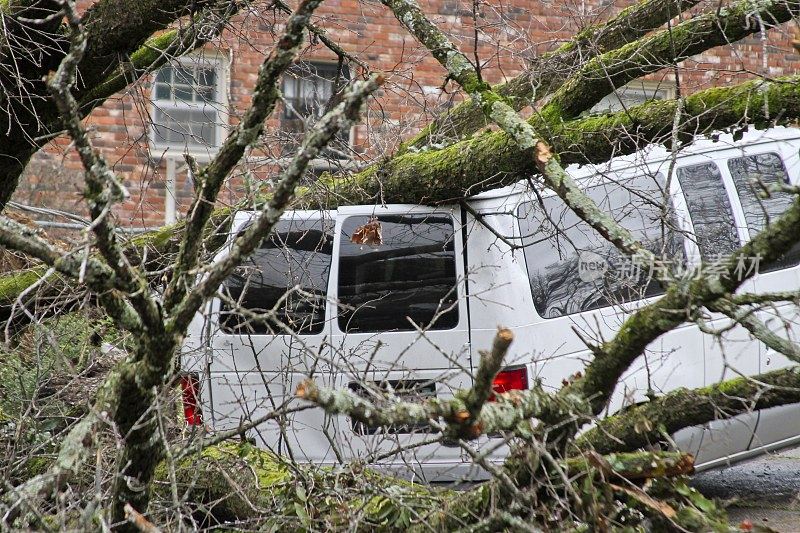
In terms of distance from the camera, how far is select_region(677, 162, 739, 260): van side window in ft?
16.9

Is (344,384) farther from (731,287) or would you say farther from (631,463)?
(731,287)

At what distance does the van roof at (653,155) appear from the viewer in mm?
4602

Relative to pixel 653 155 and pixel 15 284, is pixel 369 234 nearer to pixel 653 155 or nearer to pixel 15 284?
pixel 653 155

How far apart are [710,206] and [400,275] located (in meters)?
1.85

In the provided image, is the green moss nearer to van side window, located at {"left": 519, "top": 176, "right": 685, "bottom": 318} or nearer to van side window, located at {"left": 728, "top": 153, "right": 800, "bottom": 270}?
van side window, located at {"left": 519, "top": 176, "right": 685, "bottom": 318}

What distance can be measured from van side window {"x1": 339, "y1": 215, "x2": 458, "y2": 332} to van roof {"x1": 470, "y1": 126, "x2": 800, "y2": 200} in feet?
1.13

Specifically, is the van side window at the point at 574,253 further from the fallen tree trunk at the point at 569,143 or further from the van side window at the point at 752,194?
the van side window at the point at 752,194

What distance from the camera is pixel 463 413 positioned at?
226 centimetres

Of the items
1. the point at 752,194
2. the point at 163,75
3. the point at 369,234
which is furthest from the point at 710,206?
the point at 163,75

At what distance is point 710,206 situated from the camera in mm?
5250

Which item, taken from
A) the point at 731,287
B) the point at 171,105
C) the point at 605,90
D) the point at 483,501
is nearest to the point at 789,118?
the point at 605,90

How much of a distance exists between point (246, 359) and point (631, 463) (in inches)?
105

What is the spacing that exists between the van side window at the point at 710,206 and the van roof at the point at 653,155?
0.14 m

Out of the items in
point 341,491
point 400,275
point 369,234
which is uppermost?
point 369,234
